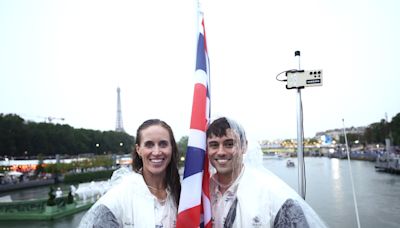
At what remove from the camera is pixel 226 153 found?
7.25 ft

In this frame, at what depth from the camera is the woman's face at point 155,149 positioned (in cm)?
222

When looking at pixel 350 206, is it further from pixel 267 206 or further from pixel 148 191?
pixel 148 191

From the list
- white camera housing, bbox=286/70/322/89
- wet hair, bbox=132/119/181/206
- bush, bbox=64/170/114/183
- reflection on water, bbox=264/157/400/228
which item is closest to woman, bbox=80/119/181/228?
wet hair, bbox=132/119/181/206

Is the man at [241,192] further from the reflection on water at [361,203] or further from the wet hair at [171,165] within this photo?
the reflection on water at [361,203]

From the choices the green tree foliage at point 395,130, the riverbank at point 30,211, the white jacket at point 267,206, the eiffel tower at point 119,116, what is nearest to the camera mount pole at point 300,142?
the white jacket at point 267,206

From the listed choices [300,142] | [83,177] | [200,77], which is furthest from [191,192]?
[83,177]

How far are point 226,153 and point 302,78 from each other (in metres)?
1.70

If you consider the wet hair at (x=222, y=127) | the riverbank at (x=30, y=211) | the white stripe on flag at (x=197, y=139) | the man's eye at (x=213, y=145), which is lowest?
the riverbank at (x=30, y=211)

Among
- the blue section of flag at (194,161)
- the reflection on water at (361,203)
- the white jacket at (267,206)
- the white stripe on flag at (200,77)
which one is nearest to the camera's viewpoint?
the white jacket at (267,206)

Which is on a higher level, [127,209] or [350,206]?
[127,209]

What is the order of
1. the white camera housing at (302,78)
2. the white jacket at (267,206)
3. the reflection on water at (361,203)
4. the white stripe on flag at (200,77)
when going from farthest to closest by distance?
the reflection on water at (361,203)
the white camera housing at (302,78)
the white stripe on flag at (200,77)
the white jacket at (267,206)

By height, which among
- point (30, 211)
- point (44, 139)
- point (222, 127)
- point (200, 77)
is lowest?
point (30, 211)

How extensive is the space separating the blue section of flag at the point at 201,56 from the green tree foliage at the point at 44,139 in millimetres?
26635

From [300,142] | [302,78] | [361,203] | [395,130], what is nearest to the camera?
[302,78]
